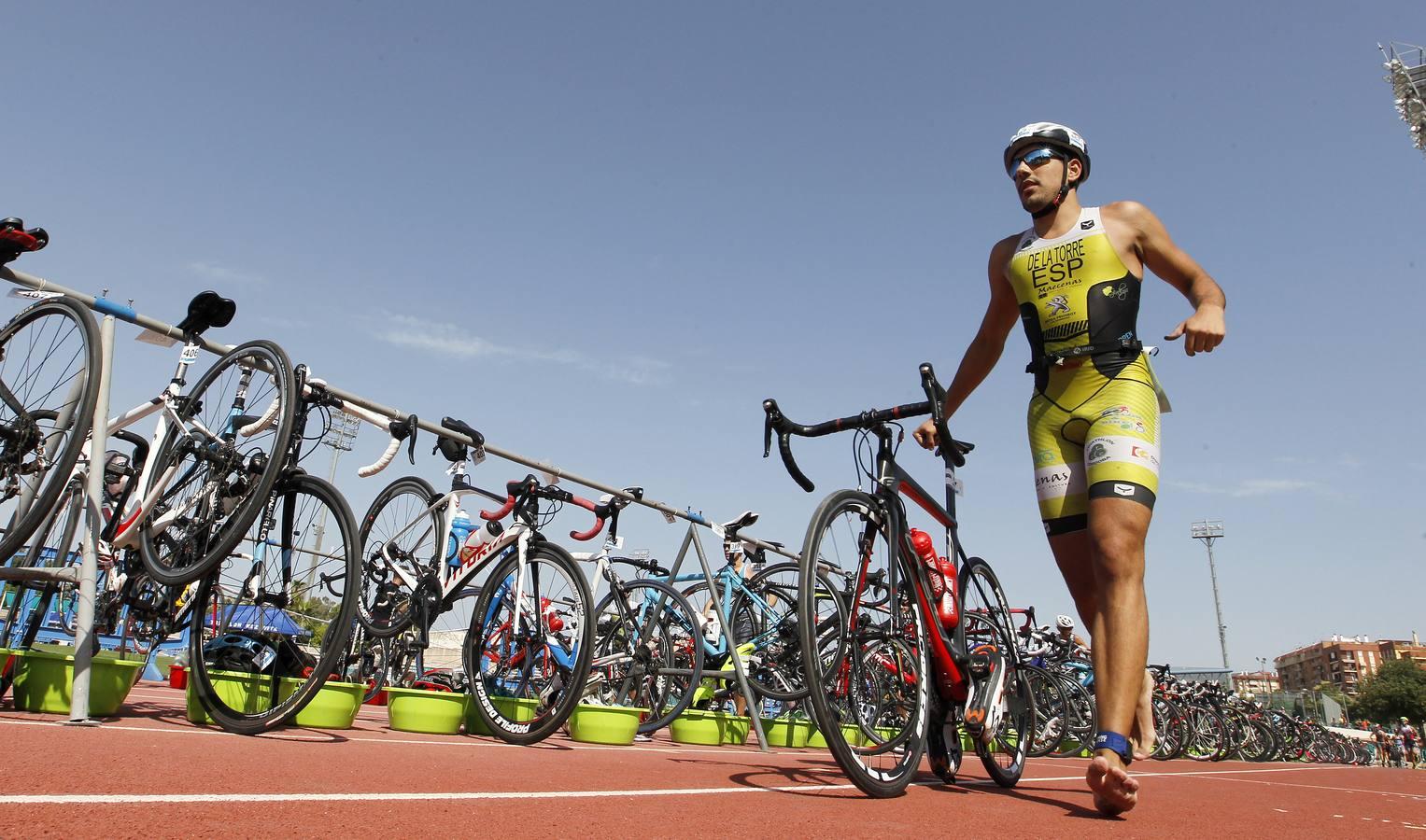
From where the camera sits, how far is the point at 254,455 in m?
3.58

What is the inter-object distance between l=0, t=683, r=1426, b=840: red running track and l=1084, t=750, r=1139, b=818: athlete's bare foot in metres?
0.05

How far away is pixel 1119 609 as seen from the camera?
281 cm

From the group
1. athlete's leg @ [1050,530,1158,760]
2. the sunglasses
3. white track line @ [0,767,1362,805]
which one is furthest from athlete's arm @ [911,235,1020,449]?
white track line @ [0,767,1362,805]

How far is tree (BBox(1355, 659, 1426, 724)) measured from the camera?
73625 mm

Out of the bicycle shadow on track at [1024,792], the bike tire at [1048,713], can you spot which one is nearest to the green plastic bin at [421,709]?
the bicycle shadow on track at [1024,792]

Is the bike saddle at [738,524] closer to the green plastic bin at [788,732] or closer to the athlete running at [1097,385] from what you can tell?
the green plastic bin at [788,732]

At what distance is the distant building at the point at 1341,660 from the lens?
159 meters

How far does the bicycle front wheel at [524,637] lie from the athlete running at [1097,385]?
217 cm

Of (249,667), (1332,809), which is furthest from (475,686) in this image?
(1332,809)

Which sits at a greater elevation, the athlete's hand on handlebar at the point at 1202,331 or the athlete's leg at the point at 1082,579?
the athlete's hand on handlebar at the point at 1202,331

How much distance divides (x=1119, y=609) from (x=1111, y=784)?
57 centimetres

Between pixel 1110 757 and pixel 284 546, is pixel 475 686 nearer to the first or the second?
pixel 284 546

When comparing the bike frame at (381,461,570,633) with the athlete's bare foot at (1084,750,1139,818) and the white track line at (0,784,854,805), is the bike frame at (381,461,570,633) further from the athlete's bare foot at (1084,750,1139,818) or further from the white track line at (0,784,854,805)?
the athlete's bare foot at (1084,750,1139,818)

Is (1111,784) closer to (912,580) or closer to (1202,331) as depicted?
(912,580)
